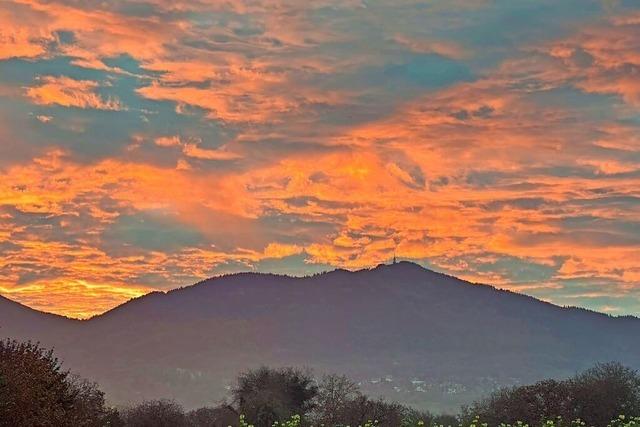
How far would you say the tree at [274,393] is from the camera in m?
77.1

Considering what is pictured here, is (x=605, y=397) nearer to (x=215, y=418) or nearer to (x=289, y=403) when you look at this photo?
(x=289, y=403)

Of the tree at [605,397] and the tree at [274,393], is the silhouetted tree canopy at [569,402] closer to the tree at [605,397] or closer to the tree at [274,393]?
the tree at [605,397]

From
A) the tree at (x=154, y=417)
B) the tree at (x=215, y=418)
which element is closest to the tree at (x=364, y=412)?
the tree at (x=215, y=418)

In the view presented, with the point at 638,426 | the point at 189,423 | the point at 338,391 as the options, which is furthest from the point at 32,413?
the point at 338,391

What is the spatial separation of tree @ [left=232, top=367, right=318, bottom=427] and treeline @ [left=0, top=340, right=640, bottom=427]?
0.10 metres

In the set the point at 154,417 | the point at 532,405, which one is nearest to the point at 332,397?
the point at 154,417

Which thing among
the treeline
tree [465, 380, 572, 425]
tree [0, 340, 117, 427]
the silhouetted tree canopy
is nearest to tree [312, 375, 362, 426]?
the treeline

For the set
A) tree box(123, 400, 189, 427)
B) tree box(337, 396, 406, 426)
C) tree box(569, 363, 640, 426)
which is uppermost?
tree box(569, 363, 640, 426)

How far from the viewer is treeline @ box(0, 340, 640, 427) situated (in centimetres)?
2904

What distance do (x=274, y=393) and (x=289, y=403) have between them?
1741 mm

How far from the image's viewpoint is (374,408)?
77188 mm

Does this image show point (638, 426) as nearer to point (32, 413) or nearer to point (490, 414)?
point (32, 413)

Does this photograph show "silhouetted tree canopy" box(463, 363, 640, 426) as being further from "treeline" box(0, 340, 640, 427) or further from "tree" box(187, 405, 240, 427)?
"tree" box(187, 405, 240, 427)

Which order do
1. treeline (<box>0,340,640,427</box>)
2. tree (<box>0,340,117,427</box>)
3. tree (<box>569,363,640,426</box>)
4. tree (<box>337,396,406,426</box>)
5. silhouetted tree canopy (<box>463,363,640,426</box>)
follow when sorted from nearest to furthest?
tree (<box>0,340,117,427</box>) → treeline (<box>0,340,640,427</box>) → tree (<box>569,363,640,426</box>) → silhouetted tree canopy (<box>463,363,640,426</box>) → tree (<box>337,396,406,426</box>)
